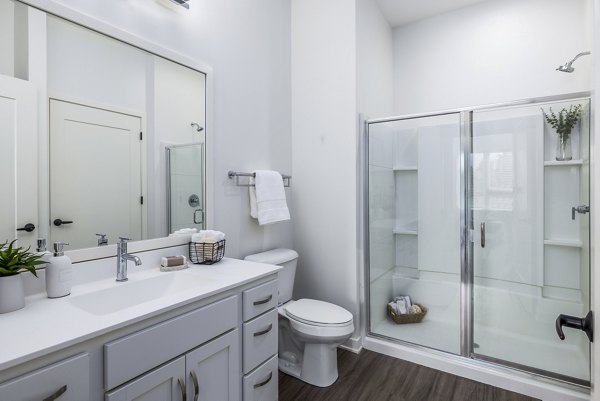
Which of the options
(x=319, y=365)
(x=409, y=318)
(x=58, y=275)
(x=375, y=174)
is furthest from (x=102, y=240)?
(x=409, y=318)

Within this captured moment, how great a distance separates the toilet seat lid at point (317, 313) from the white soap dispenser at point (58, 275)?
1.24 m

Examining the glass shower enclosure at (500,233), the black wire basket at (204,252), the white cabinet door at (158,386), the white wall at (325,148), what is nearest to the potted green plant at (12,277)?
the white cabinet door at (158,386)

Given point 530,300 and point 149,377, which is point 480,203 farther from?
point 149,377

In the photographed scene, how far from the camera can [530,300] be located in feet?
7.12

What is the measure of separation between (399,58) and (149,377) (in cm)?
337

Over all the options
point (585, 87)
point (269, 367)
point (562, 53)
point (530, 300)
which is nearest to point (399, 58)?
point (562, 53)

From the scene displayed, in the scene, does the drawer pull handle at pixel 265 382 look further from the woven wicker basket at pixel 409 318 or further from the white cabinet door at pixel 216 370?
the woven wicker basket at pixel 409 318

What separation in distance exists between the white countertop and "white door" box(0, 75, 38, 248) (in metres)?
0.25

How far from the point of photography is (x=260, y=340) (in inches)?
58.9

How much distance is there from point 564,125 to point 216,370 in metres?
2.45

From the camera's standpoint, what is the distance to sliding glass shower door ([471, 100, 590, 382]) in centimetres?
202

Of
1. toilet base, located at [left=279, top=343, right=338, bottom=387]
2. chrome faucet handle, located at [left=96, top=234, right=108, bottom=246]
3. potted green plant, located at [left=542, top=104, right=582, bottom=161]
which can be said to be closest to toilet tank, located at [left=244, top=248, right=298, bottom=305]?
toilet base, located at [left=279, top=343, right=338, bottom=387]

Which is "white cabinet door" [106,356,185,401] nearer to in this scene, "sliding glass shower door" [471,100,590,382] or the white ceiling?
"sliding glass shower door" [471,100,590,382]

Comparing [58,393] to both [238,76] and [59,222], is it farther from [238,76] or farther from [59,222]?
[238,76]
